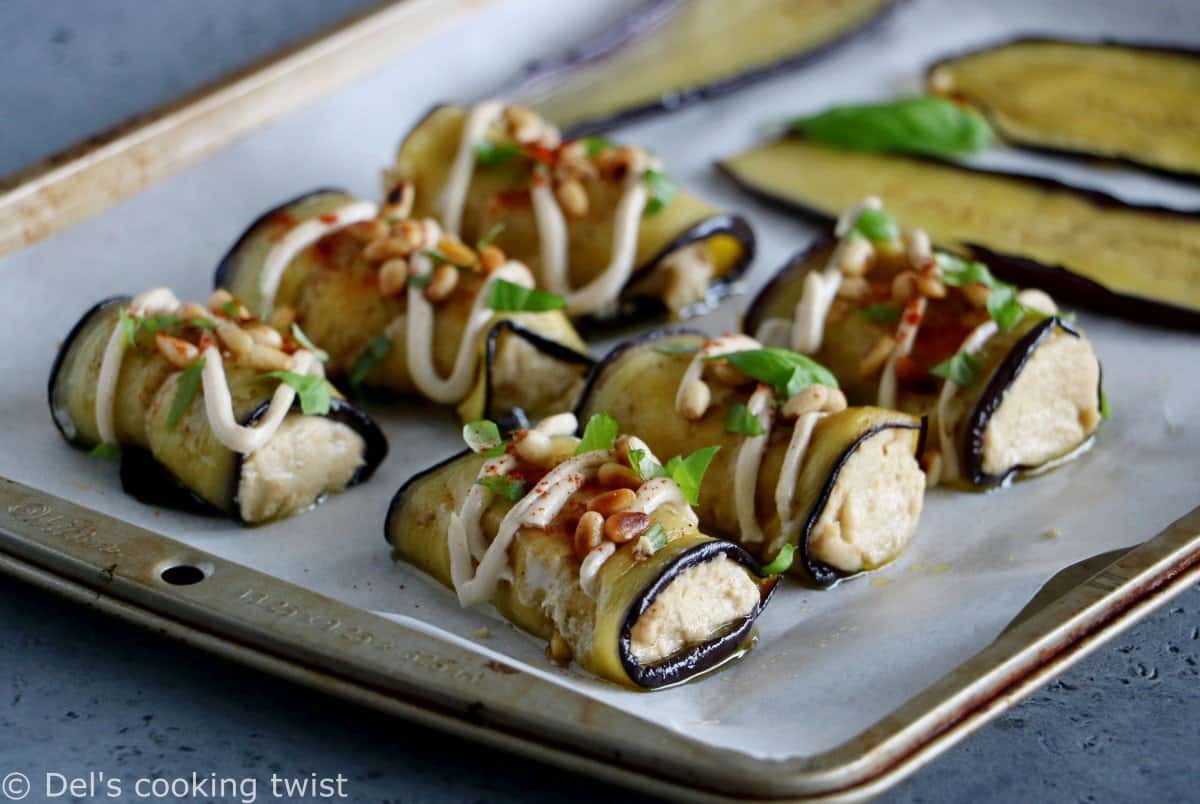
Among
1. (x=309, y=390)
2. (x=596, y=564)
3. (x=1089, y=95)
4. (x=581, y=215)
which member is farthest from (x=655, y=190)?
(x=1089, y=95)

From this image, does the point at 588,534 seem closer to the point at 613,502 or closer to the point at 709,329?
A: the point at 613,502

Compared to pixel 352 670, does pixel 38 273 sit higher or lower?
higher

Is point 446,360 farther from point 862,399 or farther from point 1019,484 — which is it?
point 1019,484

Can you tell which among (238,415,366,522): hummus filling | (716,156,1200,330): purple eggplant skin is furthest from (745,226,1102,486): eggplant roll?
(238,415,366,522): hummus filling

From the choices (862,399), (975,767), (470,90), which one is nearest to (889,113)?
(470,90)

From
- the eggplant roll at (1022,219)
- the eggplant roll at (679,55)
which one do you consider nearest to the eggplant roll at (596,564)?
the eggplant roll at (1022,219)
